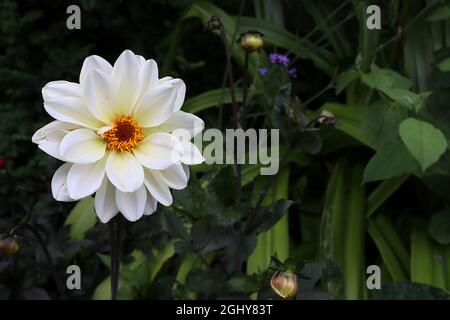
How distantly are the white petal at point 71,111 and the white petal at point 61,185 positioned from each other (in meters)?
0.05

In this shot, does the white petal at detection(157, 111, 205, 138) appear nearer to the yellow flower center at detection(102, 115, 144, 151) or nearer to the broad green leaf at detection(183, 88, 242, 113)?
the yellow flower center at detection(102, 115, 144, 151)

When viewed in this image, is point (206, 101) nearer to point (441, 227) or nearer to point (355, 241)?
point (355, 241)

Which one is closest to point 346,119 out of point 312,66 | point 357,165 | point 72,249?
point 357,165

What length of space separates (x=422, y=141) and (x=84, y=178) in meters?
0.54

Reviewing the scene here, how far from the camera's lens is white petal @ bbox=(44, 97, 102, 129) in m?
0.67

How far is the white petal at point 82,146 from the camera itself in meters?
0.65

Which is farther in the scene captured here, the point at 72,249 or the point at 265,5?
the point at 265,5

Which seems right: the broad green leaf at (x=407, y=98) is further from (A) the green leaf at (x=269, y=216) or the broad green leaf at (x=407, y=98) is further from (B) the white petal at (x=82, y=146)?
(B) the white petal at (x=82, y=146)

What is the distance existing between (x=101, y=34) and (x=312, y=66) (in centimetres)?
58

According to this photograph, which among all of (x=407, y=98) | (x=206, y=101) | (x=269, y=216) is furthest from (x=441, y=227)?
(x=206, y=101)

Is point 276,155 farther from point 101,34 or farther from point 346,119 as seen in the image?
point 101,34

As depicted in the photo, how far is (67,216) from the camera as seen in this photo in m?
1.48

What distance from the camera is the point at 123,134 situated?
71 centimetres


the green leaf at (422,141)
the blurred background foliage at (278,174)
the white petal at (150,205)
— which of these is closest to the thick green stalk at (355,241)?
the blurred background foliage at (278,174)
